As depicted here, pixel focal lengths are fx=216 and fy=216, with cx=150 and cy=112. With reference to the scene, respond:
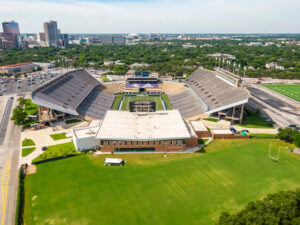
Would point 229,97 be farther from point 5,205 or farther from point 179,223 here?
point 5,205

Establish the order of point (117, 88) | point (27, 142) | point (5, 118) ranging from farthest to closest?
1. point (117, 88)
2. point (5, 118)
3. point (27, 142)

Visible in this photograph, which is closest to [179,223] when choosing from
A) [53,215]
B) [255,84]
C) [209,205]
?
[209,205]

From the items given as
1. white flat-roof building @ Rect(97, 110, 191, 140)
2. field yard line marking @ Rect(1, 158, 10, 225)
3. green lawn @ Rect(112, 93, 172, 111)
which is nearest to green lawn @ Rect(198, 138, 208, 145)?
white flat-roof building @ Rect(97, 110, 191, 140)

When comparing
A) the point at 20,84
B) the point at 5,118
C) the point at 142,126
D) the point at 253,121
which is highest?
the point at 142,126

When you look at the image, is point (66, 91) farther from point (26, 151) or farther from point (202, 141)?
point (202, 141)

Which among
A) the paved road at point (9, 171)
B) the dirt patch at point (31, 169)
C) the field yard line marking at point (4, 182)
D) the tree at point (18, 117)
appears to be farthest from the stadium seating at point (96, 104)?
the field yard line marking at point (4, 182)

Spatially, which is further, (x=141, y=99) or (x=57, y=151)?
(x=141, y=99)

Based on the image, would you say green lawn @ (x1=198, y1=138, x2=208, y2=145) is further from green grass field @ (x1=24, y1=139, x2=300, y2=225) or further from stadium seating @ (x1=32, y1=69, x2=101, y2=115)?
stadium seating @ (x1=32, y1=69, x2=101, y2=115)

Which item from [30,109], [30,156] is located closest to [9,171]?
[30,156]
